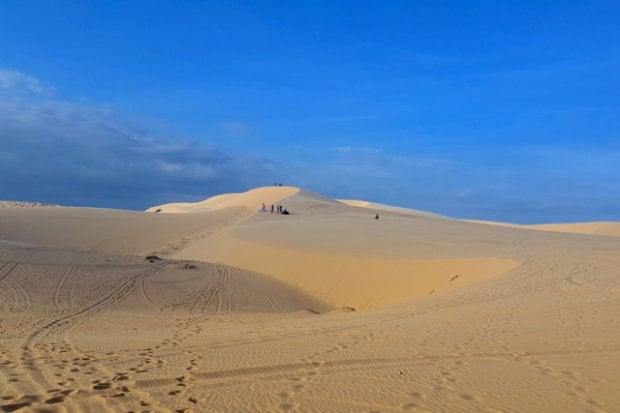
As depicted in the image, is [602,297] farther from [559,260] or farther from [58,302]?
[58,302]

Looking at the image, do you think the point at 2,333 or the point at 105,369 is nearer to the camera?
the point at 105,369

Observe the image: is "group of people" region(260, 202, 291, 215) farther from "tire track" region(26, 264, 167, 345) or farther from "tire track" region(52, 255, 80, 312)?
"tire track" region(52, 255, 80, 312)

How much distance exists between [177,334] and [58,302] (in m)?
7.25

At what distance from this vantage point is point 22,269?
19.2 meters

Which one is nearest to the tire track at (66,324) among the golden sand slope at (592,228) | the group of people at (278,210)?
the group of people at (278,210)

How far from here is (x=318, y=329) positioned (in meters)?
10.9

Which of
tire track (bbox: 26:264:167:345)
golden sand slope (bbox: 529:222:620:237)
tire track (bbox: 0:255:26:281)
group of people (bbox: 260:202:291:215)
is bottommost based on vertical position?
tire track (bbox: 26:264:167:345)

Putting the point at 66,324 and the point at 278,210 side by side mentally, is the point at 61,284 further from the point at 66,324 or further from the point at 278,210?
the point at 278,210

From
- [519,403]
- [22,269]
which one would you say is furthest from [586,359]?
[22,269]

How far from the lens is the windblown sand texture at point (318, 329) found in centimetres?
589

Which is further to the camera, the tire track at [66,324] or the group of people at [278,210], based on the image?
the group of people at [278,210]

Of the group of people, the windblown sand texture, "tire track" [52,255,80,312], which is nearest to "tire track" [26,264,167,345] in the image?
the windblown sand texture

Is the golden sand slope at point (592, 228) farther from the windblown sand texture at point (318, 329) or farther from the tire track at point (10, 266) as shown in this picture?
the tire track at point (10, 266)

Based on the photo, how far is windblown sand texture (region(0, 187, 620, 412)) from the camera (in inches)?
232
